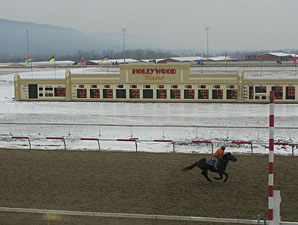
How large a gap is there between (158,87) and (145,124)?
32.5ft

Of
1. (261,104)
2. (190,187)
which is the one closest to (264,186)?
(190,187)

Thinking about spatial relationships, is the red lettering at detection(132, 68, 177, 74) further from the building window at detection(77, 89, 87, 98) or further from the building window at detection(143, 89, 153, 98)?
the building window at detection(77, 89, 87, 98)

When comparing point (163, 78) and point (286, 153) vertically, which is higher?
point (163, 78)

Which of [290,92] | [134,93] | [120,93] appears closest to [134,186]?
[134,93]

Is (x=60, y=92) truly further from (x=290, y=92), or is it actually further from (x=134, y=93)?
(x=290, y=92)

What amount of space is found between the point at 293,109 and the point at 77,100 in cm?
1563

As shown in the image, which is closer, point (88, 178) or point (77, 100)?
point (88, 178)

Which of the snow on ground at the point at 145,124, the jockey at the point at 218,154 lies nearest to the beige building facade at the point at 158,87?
the snow on ground at the point at 145,124

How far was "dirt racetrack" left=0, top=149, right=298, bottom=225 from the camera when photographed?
961 cm

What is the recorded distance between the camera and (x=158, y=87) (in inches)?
1321

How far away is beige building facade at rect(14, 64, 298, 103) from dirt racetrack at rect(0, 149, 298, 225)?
17364 millimetres

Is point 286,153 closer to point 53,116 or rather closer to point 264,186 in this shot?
point 264,186

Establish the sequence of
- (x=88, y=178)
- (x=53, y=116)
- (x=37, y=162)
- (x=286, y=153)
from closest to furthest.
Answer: (x=88, y=178) < (x=37, y=162) < (x=286, y=153) < (x=53, y=116)

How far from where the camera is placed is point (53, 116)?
27.4 m
